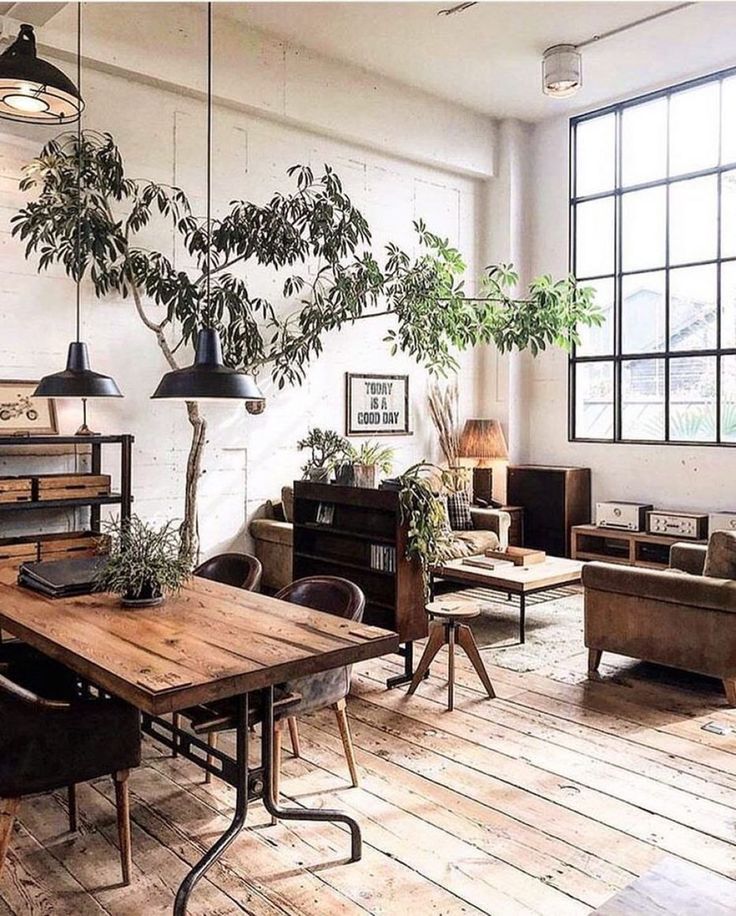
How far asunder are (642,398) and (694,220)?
1.64 metres

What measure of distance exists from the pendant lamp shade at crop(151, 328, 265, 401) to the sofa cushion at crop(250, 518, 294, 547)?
3471mm

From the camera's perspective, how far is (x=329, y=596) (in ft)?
11.2

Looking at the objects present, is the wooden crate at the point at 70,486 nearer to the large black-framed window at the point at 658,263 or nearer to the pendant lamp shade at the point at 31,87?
the pendant lamp shade at the point at 31,87

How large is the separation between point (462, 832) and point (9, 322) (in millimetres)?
4306

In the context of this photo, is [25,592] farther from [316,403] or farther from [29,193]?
[316,403]

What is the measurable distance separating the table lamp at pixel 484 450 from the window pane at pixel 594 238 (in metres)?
1.77

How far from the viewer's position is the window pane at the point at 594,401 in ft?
26.3

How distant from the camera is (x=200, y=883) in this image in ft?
8.57

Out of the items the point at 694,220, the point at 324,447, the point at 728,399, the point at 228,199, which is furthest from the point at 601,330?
the point at 228,199

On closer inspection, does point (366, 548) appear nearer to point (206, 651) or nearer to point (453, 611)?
point (453, 611)

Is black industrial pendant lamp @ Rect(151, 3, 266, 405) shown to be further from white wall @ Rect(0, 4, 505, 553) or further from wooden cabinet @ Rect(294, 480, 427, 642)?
white wall @ Rect(0, 4, 505, 553)

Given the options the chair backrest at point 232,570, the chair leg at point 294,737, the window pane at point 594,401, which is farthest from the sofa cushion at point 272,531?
the window pane at point 594,401

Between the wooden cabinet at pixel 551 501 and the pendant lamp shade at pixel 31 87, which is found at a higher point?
the pendant lamp shade at pixel 31 87

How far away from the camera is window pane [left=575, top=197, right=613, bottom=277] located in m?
7.98
